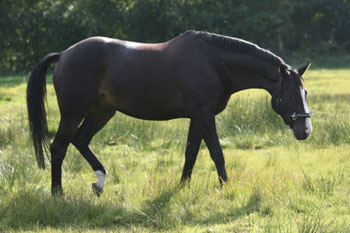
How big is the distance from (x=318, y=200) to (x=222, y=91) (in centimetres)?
164

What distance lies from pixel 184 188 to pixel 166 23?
2944cm

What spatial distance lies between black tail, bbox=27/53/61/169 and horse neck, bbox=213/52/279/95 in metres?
2.14

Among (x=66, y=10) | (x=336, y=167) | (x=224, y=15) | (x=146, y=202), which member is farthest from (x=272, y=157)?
(x=224, y=15)

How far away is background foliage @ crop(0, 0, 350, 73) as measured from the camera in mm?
30203

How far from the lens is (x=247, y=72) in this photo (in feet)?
19.1

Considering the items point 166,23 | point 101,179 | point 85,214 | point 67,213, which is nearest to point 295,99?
point 101,179

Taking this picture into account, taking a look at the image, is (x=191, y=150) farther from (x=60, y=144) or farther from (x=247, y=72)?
(x=60, y=144)

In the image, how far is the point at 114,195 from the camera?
558 cm

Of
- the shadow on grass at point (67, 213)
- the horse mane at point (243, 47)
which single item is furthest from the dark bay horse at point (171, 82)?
the shadow on grass at point (67, 213)

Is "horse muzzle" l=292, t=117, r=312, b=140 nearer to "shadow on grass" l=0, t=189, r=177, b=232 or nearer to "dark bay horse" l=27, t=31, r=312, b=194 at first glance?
"dark bay horse" l=27, t=31, r=312, b=194

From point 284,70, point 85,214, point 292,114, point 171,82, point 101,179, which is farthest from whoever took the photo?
point 101,179

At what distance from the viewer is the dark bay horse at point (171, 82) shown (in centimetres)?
568

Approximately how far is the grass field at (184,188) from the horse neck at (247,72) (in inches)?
44.7

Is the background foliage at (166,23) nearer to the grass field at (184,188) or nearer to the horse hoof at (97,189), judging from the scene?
the grass field at (184,188)
